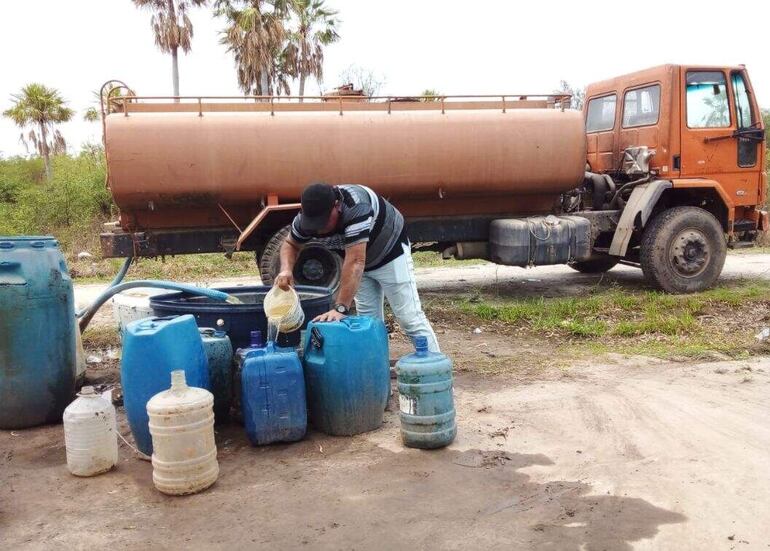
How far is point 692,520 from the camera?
108 inches

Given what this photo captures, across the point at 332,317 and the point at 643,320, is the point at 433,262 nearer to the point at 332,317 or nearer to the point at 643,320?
the point at 643,320

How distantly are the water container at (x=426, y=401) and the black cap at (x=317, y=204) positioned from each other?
3.05ft

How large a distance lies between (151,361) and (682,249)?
6.83m

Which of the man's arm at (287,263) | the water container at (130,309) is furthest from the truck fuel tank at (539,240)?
the water container at (130,309)

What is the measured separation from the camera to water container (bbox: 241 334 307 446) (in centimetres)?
359

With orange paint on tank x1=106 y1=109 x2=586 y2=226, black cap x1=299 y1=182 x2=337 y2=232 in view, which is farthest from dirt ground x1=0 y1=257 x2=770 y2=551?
orange paint on tank x1=106 y1=109 x2=586 y2=226

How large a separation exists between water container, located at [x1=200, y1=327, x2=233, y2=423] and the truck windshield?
6.55 meters

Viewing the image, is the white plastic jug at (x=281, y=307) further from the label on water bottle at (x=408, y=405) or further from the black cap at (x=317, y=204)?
the label on water bottle at (x=408, y=405)

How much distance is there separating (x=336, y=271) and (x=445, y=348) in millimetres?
1752

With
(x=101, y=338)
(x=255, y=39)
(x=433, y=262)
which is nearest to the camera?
(x=101, y=338)

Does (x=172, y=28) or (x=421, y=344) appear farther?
(x=172, y=28)

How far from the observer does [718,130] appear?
815cm

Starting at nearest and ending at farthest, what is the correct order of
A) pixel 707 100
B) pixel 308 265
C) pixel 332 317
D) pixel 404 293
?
pixel 332 317 → pixel 404 293 → pixel 308 265 → pixel 707 100

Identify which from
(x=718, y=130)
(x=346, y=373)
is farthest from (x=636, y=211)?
(x=346, y=373)
